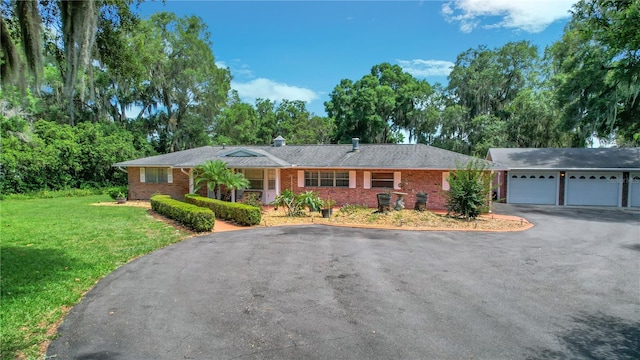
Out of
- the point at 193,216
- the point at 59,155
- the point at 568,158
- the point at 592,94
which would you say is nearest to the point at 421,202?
the point at 193,216

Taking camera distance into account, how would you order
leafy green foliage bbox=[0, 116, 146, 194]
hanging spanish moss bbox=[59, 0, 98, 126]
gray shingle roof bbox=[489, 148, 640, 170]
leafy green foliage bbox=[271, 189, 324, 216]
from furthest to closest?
leafy green foliage bbox=[0, 116, 146, 194] → gray shingle roof bbox=[489, 148, 640, 170] → leafy green foliage bbox=[271, 189, 324, 216] → hanging spanish moss bbox=[59, 0, 98, 126]

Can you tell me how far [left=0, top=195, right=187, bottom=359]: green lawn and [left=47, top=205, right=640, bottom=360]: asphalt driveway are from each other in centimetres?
33

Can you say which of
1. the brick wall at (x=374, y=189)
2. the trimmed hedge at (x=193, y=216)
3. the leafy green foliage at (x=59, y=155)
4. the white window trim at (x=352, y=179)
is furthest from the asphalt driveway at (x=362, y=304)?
the leafy green foliage at (x=59, y=155)

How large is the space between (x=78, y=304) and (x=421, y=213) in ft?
40.2

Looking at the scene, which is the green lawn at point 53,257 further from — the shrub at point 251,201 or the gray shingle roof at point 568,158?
the gray shingle roof at point 568,158

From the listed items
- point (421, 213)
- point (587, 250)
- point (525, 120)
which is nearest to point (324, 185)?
point (421, 213)

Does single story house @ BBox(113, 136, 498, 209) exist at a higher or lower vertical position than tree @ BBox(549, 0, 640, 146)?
lower

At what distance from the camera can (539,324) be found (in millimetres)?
4555

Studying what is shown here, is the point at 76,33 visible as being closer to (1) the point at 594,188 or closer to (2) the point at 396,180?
(2) the point at 396,180

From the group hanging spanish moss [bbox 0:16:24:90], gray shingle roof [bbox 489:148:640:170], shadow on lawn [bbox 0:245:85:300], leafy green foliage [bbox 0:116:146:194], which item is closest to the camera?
shadow on lawn [bbox 0:245:85:300]

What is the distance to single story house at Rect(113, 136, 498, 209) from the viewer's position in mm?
16562

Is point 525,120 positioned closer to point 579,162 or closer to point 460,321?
point 579,162

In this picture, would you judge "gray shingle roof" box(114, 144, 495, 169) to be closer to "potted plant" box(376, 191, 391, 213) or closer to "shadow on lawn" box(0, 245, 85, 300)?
"potted plant" box(376, 191, 391, 213)

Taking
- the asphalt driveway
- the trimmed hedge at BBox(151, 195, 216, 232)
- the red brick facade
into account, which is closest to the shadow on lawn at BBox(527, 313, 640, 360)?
the asphalt driveway
